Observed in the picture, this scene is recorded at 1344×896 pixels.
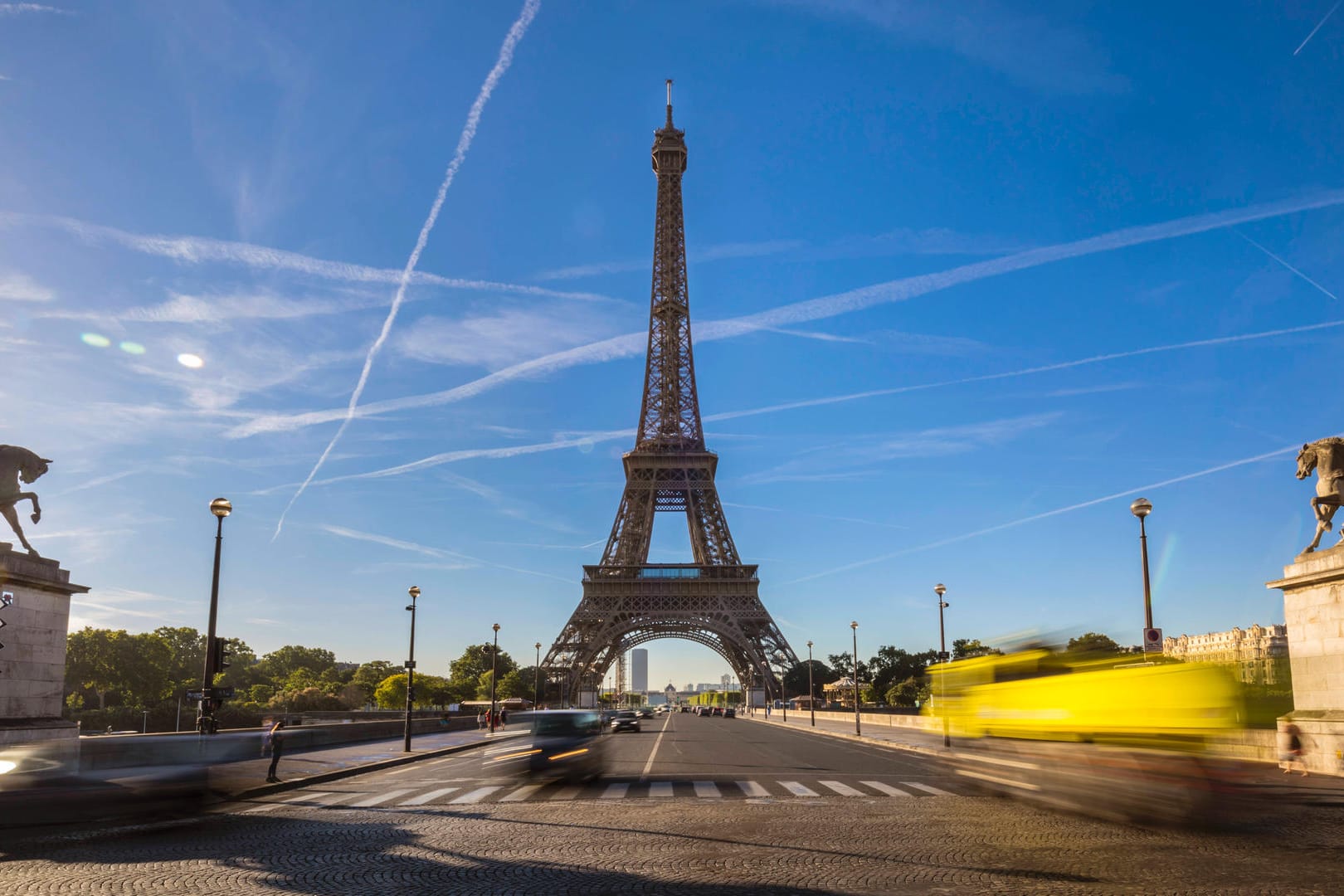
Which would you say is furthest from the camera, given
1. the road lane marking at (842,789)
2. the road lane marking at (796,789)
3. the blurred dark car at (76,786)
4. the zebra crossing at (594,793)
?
the road lane marking at (796,789)

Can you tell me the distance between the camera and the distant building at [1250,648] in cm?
11838

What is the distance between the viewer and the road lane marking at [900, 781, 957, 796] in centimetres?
1997

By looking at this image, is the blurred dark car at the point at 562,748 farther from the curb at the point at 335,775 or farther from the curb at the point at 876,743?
the curb at the point at 876,743

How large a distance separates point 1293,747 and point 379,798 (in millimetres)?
20110

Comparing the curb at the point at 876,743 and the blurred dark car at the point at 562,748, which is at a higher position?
the blurred dark car at the point at 562,748

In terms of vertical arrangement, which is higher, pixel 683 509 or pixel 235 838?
pixel 683 509

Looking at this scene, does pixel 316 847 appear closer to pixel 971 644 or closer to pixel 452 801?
pixel 452 801

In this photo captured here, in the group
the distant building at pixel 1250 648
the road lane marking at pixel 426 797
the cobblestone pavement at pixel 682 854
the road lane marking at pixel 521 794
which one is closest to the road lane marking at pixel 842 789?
the cobblestone pavement at pixel 682 854

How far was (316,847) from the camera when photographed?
13.2 metres

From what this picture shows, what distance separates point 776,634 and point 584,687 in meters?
19.1

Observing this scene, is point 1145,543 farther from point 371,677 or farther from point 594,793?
point 371,677

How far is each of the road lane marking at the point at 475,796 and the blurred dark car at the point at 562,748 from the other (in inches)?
84.0

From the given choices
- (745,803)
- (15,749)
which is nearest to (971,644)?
(745,803)

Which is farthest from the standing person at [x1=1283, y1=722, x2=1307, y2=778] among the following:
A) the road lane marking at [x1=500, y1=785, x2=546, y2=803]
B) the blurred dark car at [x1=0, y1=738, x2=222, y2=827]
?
the blurred dark car at [x1=0, y1=738, x2=222, y2=827]
